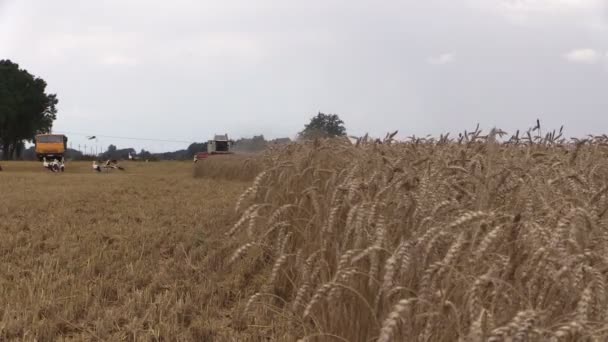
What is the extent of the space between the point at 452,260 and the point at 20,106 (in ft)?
183

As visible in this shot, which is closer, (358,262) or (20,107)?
(358,262)

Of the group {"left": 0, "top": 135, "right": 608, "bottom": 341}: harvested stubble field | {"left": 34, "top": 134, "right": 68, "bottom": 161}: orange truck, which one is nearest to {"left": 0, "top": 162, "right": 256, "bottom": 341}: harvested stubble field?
{"left": 0, "top": 135, "right": 608, "bottom": 341}: harvested stubble field

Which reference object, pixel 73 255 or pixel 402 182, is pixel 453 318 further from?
pixel 73 255

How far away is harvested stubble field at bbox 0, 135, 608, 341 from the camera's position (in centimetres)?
151

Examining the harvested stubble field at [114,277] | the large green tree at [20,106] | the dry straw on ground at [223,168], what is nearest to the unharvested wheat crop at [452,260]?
the harvested stubble field at [114,277]

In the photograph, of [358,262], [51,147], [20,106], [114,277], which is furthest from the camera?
[20,106]

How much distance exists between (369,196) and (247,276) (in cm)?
166

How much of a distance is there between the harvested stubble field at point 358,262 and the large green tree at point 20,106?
4912cm

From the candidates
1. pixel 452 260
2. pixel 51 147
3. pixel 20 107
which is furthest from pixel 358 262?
pixel 20 107

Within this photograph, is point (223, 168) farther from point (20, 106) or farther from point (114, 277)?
point (20, 106)

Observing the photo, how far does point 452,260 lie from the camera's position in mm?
1520

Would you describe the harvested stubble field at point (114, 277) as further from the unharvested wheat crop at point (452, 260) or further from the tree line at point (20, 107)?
the tree line at point (20, 107)

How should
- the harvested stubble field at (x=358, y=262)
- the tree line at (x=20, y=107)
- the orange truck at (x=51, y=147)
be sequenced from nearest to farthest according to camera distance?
1. the harvested stubble field at (x=358, y=262)
2. the orange truck at (x=51, y=147)
3. the tree line at (x=20, y=107)

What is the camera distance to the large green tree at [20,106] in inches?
1879
